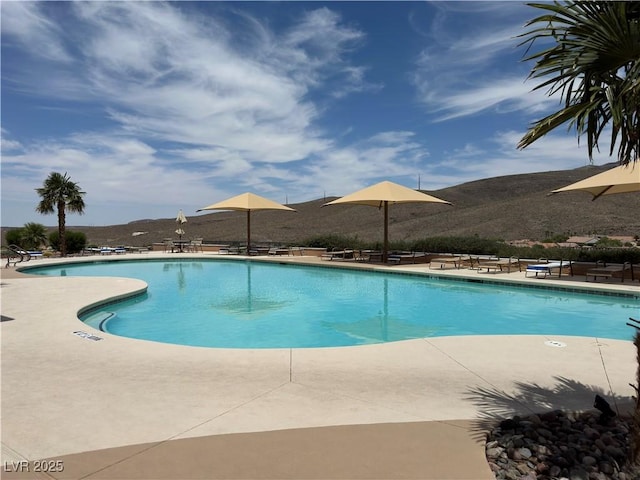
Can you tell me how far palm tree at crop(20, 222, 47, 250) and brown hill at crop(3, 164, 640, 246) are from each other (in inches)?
283

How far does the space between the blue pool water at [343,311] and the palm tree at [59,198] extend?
9.33 m

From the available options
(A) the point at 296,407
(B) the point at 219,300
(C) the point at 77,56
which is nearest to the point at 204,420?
(A) the point at 296,407

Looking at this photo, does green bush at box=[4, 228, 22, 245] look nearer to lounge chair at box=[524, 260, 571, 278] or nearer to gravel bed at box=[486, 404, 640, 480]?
lounge chair at box=[524, 260, 571, 278]

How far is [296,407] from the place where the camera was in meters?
3.41

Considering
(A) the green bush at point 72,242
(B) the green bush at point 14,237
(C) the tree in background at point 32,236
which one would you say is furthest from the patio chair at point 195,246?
(B) the green bush at point 14,237

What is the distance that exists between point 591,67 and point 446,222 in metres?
38.9

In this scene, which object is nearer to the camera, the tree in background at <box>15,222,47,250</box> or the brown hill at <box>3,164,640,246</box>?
the tree in background at <box>15,222,47,250</box>

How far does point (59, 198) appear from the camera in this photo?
2016cm

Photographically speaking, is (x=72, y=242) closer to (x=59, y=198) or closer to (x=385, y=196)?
(x=59, y=198)

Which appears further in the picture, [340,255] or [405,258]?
[340,255]

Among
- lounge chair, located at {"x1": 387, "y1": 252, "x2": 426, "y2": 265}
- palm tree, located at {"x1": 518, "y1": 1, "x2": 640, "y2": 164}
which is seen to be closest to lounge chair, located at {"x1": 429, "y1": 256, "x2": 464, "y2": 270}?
lounge chair, located at {"x1": 387, "y1": 252, "x2": 426, "y2": 265}

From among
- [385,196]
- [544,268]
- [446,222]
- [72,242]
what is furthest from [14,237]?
[446,222]

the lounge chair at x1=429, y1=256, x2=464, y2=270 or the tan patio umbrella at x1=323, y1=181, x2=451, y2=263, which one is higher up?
the tan patio umbrella at x1=323, y1=181, x2=451, y2=263

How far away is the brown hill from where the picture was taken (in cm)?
3322
